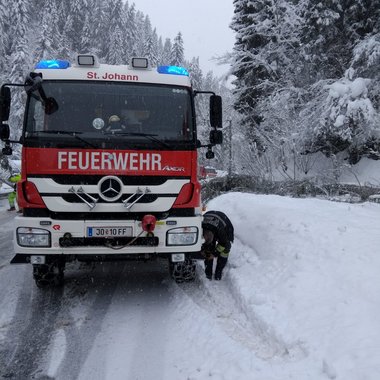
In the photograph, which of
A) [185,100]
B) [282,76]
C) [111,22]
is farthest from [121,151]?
[111,22]

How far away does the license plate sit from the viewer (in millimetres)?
5594

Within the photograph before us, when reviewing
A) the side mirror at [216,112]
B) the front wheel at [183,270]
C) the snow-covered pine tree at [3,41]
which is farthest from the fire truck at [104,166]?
the snow-covered pine tree at [3,41]

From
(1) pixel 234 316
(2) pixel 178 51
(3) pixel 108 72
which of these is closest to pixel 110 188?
(3) pixel 108 72

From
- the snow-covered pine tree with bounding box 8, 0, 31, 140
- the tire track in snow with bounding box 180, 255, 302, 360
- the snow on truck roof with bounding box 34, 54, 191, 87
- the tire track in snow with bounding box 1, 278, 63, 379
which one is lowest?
the tire track in snow with bounding box 1, 278, 63, 379

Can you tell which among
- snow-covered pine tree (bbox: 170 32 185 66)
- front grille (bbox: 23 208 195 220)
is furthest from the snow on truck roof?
snow-covered pine tree (bbox: 170 32 185 66)

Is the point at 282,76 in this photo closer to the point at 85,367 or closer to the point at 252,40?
the point at 252,40

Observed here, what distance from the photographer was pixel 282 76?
20.2 meters

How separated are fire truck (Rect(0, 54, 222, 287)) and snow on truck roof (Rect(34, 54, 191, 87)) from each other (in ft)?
0.05

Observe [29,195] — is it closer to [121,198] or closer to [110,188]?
[110,188]

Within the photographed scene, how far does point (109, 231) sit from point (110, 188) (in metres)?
0.54

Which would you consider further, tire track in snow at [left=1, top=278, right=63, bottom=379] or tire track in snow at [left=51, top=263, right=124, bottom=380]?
tire track in snow at [left=51, top=263, right=124, bottom=380]

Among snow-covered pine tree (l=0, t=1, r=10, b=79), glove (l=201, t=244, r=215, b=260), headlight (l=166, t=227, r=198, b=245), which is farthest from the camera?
snow-covered pine tree (l=0, t=1, r=10, b=79)

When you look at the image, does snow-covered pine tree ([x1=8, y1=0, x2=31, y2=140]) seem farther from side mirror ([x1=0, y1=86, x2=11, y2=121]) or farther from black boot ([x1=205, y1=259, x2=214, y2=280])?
black boot ([x1=205, y1=259, x2=214, y2=280])

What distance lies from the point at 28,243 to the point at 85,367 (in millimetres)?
2062
